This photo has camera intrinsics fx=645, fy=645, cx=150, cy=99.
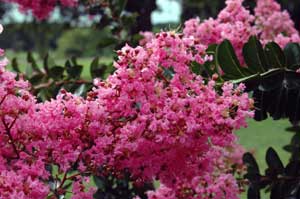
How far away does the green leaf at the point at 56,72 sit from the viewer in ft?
9.08

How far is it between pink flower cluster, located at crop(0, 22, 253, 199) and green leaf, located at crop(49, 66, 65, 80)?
1342 mm

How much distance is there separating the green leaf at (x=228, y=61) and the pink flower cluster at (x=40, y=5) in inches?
43.0

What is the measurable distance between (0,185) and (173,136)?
1.21 feet

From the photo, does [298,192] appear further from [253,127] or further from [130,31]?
[253,127]

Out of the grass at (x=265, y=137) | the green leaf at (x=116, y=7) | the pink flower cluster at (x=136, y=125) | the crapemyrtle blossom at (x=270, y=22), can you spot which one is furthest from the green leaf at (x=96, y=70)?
the grass at (x=265, y=137)

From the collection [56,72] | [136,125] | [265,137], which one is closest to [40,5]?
[56,72]

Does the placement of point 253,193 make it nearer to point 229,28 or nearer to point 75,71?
point 229,28

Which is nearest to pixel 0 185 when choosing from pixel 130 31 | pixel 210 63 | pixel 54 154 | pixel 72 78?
pixel 54 154

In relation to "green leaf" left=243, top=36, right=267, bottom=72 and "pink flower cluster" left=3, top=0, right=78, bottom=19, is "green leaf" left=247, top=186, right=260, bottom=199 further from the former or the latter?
"pink flower cluster" left=3, top=0, right=78, bottom=19

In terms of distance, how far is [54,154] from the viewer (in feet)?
4.62

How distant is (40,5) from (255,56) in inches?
49.2

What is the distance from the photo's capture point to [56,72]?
9.14ft

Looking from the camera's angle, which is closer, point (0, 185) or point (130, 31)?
point (0, 185)

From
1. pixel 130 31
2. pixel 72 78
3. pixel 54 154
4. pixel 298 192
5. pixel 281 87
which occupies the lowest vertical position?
pixel 298 192
